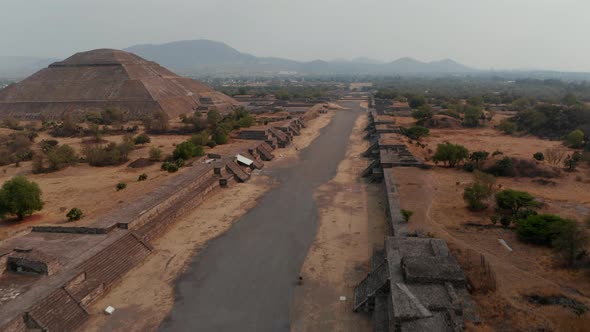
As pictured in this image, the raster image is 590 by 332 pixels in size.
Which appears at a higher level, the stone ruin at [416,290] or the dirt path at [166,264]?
the stone ruin at [416,290]

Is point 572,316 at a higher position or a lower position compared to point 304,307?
higher

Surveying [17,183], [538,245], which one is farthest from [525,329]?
[17,183]

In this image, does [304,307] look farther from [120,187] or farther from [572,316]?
[120,187]

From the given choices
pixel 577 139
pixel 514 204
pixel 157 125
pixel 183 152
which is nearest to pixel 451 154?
pixel 514 204

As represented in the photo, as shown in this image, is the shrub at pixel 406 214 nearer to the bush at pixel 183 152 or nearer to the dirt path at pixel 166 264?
the dirt path at pixel 166 264

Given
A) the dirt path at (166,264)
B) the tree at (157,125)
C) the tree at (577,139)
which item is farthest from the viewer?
the tree at (157,125)

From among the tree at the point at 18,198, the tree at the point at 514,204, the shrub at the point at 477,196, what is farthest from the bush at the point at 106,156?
the tree at the point at 514,204
